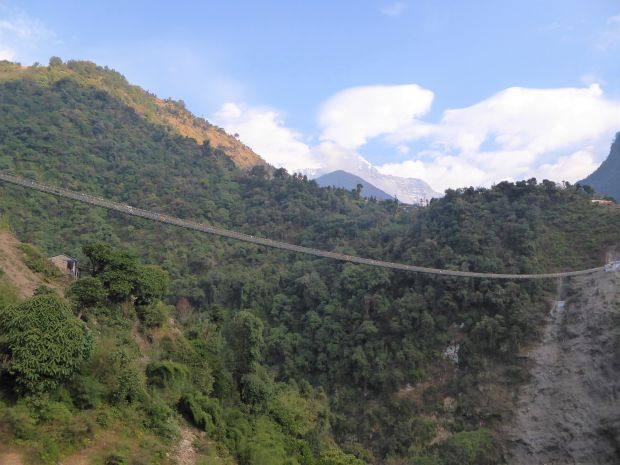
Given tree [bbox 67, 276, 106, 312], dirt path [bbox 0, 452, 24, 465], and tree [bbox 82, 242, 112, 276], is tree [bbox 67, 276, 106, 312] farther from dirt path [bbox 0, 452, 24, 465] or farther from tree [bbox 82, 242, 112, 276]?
dirt path [bbox 0, 452, 24, 465]

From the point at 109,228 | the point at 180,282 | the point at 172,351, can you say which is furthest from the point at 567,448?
the point at 109,228

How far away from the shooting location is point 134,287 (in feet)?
41.4

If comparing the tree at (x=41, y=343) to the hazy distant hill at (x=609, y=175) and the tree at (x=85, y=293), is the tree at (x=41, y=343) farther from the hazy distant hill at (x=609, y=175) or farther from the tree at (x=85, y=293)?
the hazy distant hill at (x=609, y=175)

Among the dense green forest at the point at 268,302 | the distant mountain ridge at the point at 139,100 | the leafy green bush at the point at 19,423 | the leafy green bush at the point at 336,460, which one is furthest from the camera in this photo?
the distant mountain ridge at the point at 139,100

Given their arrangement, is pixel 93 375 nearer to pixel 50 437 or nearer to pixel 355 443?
pixel 50 437

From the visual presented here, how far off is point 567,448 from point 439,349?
6.09 m

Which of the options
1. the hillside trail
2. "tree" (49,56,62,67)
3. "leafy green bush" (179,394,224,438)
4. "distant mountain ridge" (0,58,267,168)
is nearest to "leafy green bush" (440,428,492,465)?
the hillside trail

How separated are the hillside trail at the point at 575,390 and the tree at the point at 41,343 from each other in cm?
1686

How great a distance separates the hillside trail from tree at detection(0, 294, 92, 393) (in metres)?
16.9

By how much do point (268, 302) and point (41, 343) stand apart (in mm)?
20152

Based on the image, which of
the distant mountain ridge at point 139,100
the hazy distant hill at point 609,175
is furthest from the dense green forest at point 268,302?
the hazy distant hill at point 609,175

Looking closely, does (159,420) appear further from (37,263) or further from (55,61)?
(55,61)

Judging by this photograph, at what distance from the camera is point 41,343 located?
7.17 m

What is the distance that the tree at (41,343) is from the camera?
707cm
